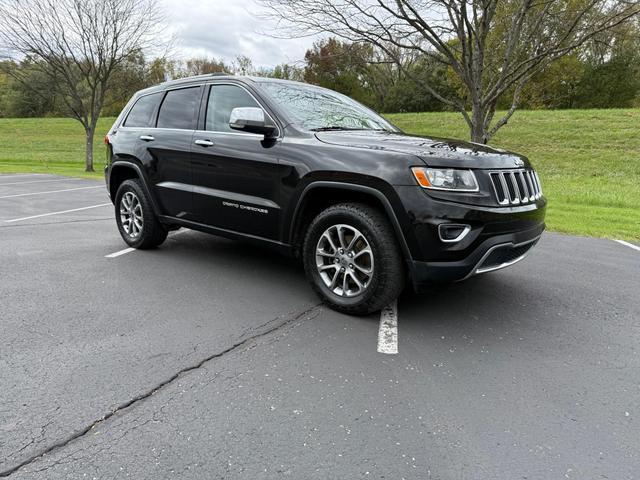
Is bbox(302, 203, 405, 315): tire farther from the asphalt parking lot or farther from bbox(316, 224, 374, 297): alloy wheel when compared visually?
the asphalt parking lot

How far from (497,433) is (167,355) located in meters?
1.93

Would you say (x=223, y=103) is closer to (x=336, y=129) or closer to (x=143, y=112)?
(x=336, y=129)

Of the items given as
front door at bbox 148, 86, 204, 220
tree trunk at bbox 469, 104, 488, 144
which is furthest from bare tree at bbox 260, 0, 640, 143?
front door at bbox 148, 86, 204, 220

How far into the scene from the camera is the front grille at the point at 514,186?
10.3 feet

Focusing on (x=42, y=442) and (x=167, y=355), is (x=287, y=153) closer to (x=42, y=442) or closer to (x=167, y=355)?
(x=167, y=355)

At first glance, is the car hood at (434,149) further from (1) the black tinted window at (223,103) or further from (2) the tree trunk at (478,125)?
(2) the tree trunk at (478,125)

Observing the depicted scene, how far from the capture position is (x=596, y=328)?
3.33m

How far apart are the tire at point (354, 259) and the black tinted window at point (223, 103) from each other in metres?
1.41

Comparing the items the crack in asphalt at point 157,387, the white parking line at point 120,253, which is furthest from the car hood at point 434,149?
the white parking line at point 120,253

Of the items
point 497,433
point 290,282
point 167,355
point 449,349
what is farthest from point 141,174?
point 497,433

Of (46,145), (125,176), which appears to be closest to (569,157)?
(125,176)

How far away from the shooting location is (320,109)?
4.17 metres

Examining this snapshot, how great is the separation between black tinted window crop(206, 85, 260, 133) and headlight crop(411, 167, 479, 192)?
5.99ft

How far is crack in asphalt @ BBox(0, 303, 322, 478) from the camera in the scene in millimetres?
1918
